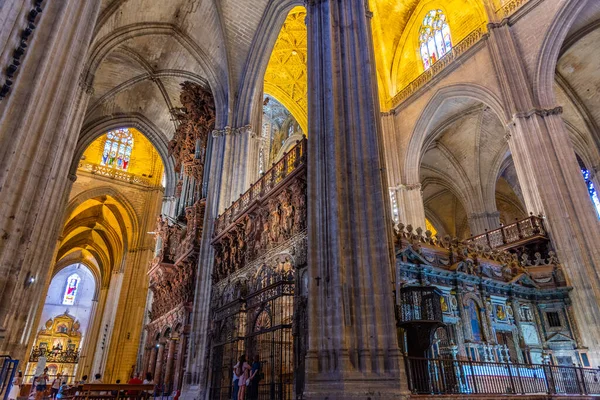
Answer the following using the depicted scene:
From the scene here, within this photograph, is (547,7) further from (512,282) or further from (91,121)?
(91,121)

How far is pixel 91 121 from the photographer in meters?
18.2

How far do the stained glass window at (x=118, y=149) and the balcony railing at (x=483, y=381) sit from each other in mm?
21882

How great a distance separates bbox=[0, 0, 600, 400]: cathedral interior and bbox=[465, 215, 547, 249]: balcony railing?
0.07 metres

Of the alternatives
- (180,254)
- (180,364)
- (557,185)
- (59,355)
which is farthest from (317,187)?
(59,355)

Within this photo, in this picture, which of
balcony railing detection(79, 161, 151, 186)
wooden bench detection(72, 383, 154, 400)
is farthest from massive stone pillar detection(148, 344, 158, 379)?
balcony railing detection(79, 161, 151, 186)

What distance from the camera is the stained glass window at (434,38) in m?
15.9

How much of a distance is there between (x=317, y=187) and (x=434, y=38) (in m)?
12.8

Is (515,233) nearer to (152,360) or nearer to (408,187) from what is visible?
(408,187)

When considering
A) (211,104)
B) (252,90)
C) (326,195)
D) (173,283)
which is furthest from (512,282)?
(211,104)

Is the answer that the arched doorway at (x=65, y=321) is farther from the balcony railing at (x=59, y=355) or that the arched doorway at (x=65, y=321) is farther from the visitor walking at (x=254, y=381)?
the visitor walking at (x=254, y=381)

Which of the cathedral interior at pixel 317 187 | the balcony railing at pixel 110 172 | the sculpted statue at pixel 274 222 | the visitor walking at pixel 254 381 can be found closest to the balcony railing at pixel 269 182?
the cathedral interior at pixel 317 187

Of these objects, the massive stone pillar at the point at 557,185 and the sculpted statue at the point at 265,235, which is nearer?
the sculpted statue at the point at 265,235

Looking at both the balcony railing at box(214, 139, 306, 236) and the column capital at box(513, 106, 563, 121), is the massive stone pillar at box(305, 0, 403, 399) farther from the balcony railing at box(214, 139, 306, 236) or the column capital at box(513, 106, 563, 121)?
the column capital at box(513, 106, 563, 121)

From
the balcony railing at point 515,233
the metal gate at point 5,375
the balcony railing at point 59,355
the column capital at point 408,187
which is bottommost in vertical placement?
the metal gate at point 5,375
